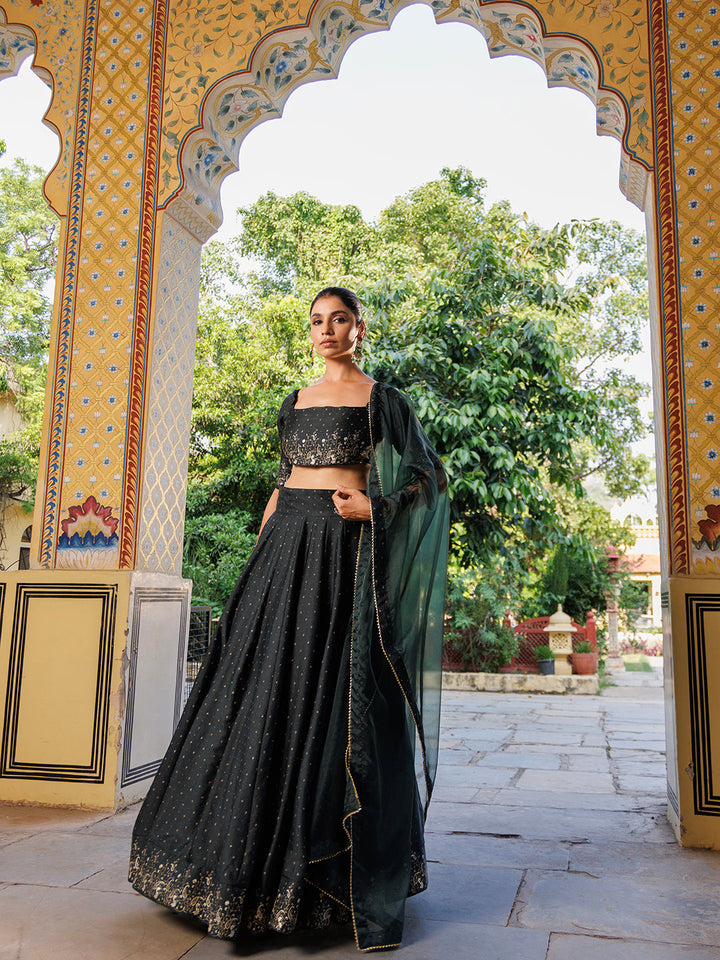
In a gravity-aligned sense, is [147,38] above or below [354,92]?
below

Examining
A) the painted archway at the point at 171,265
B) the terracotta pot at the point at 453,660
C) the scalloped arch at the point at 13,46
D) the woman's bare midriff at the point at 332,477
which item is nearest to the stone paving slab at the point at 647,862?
the painted archway at the point at 171,265

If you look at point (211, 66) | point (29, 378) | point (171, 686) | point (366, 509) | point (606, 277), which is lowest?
point (171, 686)

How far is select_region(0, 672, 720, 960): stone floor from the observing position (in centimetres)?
178

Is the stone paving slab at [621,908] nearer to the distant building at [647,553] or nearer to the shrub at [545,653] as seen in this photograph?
the shrub at [545,653]

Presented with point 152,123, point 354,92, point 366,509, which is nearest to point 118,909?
point 366,509

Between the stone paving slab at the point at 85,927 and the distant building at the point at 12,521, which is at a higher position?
the distant building at the point at 12,521

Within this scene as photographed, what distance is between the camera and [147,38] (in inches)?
144

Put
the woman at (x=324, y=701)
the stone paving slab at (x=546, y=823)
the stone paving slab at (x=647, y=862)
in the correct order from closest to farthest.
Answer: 1. the woman at (x=324, y=701)
2. the stone paving slab at (x=647, y=862)
3. the stone paving slab at (x=546, y=823)

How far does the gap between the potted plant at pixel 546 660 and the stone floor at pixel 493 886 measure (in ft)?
18.7

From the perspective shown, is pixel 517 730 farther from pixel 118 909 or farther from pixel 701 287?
pixel 118 909

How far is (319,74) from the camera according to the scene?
147 inches

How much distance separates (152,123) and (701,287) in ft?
8.08

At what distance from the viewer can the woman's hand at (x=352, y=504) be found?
82.3 inches

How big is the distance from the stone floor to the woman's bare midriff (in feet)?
3.64
